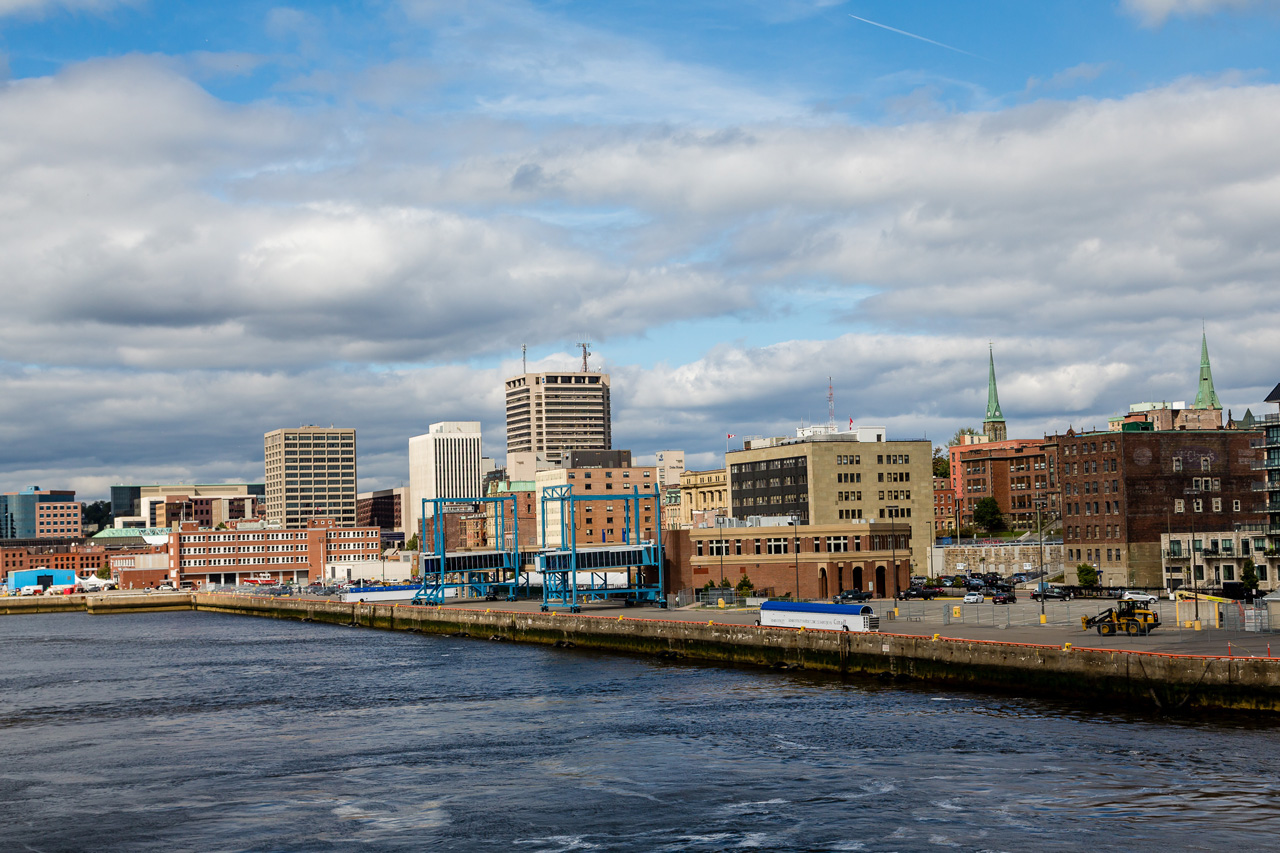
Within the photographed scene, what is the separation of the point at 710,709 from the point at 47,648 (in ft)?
329

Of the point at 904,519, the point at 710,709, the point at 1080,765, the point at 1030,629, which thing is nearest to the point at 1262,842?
the point at 1080,765

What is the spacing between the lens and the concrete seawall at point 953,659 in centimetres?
5994

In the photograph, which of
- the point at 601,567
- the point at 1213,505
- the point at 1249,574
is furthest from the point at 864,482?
the point at 1249,574

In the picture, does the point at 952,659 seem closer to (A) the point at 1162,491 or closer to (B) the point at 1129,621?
(B) the point at 1129,621

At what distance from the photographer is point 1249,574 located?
Answer: 130250 mm

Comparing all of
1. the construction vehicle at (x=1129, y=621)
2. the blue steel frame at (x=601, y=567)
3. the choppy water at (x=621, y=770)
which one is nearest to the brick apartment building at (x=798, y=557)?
the blue steel frame at (x=601, y=567)

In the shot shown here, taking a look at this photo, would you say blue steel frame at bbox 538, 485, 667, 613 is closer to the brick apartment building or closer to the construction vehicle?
the brick apartment building

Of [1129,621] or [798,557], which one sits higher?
[798,557]

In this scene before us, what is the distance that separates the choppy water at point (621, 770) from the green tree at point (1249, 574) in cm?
6647

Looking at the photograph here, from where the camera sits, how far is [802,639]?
8819 centimetres

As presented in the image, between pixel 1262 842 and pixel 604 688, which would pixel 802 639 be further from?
pixel 1262 842

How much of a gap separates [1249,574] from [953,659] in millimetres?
70896

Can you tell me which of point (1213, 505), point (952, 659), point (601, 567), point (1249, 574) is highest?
point (1213, 505)

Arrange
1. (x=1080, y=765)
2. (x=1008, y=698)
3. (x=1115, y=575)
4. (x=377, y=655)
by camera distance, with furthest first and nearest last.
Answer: (x=1115, y=575), (x=377, y=655), (x=1008, y=698), (x=1080, y=765)
